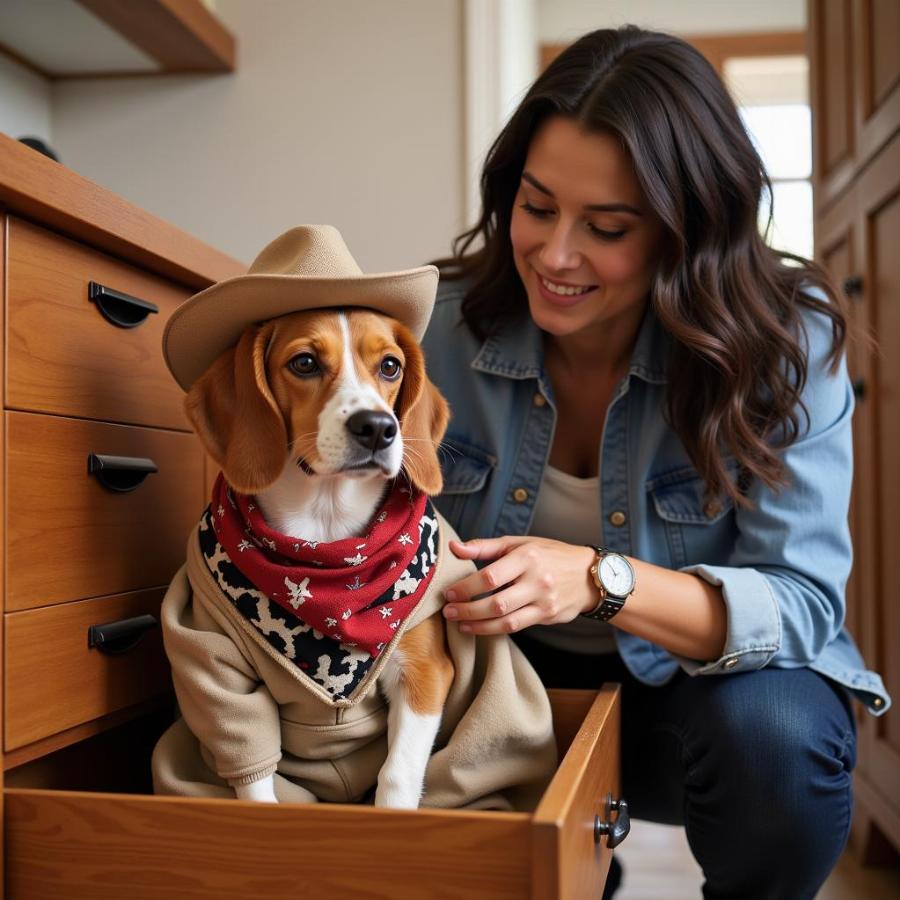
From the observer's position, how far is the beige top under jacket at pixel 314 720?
95cm

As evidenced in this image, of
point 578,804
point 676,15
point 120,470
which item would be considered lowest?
point 578,804

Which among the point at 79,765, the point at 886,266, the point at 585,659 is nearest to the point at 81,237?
the point at 79,765

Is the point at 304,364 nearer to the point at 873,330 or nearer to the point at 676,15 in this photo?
the point at 873,330

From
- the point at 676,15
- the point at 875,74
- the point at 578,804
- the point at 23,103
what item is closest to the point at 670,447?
the point at 578,804

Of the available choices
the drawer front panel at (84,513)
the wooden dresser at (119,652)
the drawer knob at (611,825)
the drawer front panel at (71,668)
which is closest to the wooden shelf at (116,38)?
the wooden dresser at (119,652)

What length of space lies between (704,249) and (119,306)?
0.70m

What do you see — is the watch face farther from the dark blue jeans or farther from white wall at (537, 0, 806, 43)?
white wall at (537, 0, 806, 43)

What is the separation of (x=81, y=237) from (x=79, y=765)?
56 cm

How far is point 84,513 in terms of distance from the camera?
1016 mm

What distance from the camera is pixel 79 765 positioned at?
1.12m

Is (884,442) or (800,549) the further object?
(884,442)

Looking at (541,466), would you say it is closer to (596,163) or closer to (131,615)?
(596,163)

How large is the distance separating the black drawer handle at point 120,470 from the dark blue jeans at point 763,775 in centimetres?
71

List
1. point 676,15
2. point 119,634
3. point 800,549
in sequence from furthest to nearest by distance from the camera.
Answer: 1. point 676,15
2. point 800,549
3. point 119,634
